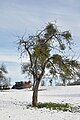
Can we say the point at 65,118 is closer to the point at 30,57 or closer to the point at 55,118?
the point at 55,118

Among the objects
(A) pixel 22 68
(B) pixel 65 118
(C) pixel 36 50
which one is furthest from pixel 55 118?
(A) pixel 22 68

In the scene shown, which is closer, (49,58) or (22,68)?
(49,58)

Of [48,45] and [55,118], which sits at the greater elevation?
[48,45]

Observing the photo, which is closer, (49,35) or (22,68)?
(49,35)

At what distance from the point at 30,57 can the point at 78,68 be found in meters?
4.20

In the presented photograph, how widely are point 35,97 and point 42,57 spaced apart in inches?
140

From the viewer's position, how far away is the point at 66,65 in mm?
31047

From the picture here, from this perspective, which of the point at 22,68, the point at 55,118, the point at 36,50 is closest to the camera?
the point at 55,118

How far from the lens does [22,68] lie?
33.4m

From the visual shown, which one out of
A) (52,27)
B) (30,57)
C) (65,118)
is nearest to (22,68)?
(30,57)

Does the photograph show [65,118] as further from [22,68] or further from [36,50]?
[22,68]

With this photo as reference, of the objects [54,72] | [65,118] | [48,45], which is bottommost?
[65,118]

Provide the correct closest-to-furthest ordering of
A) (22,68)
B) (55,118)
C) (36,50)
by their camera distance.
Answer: (55,118)
(36,50)
(22,68)

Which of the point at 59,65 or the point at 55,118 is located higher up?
the point at 59,65
